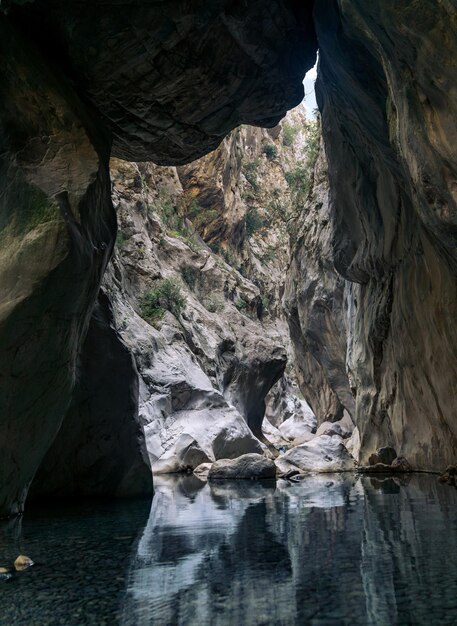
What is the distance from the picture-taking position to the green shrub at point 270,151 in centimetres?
5700

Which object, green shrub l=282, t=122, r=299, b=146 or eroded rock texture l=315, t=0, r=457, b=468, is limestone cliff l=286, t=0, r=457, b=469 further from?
green shrub l=282, t=122, r=299, b=146

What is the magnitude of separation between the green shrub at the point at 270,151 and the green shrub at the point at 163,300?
3244 cm

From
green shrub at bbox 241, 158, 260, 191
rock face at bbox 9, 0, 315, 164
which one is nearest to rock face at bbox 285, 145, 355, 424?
rock face at bbox 9, 0, 315, 164

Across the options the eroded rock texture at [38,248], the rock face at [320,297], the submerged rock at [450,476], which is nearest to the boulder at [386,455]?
the submerged rock at [450,476]

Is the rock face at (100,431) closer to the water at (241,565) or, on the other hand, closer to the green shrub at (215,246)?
the water at (241,565)

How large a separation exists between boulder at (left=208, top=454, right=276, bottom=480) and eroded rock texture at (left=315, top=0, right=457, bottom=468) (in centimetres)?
342

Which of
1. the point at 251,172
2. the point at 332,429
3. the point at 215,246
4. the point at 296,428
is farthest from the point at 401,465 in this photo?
the point at 251,172

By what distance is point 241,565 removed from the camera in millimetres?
4426

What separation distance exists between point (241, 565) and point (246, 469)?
1104cm

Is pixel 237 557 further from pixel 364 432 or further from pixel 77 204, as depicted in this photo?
pixel 364 432

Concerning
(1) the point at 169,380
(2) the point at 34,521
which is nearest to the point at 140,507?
(2) the point at 34,521

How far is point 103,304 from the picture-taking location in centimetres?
1074

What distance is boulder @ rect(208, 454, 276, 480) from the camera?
15.2 meters

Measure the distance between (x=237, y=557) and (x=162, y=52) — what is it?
7.30 metres
